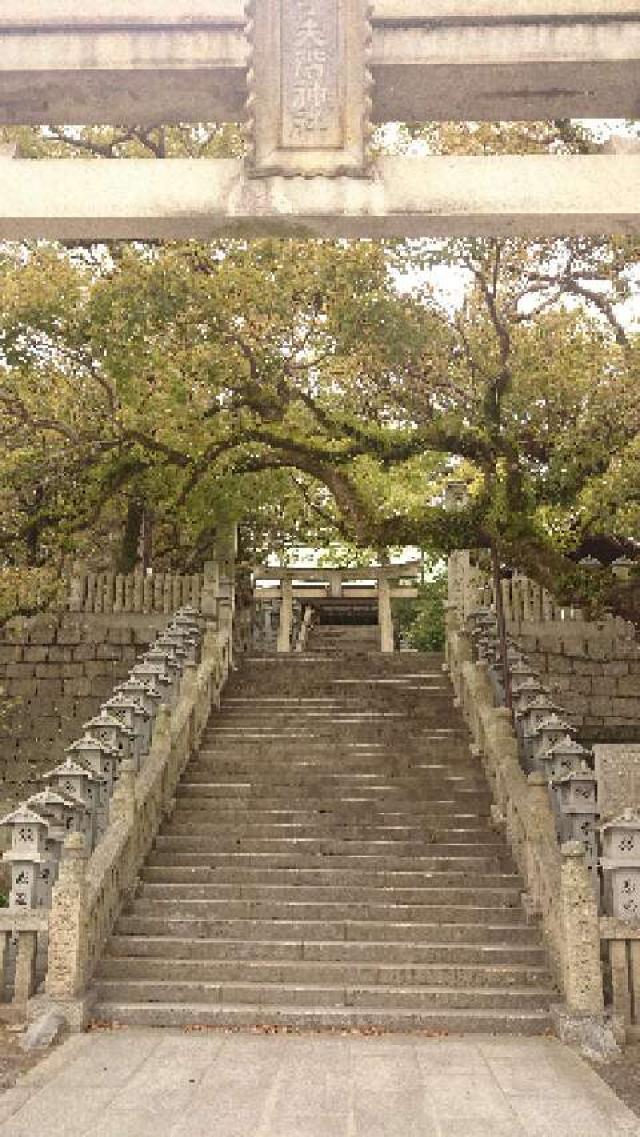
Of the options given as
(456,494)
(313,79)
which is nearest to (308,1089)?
(313,79)

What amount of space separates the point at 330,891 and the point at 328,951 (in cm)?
103

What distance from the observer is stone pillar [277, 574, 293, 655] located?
2070 centimetres

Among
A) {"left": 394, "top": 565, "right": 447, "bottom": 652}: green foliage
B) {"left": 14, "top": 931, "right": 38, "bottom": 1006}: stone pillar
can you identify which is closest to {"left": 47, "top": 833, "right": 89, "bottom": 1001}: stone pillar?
{"left": 14, "top": 931, "right": 38, "bottom": 1006}: stone pillar

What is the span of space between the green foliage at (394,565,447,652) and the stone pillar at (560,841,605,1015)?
14.4 metres

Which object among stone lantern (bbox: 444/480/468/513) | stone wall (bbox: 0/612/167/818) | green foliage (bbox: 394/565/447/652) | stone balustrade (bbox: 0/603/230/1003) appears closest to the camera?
stone balustrade (bbox: 0/603/230/1003)

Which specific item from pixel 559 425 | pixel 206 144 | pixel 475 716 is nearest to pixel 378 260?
pixel 559 425

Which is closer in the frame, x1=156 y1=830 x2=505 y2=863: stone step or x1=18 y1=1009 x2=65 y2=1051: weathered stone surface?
x1=18 y1=1009 x2=65 y2=1051: weathered stone surface

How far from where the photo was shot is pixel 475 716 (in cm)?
1266

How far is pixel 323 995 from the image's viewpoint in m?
7.81

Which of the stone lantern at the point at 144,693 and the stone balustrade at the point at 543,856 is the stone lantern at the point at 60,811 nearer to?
the stone lantern at the point at 144,693

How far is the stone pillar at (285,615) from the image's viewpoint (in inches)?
815

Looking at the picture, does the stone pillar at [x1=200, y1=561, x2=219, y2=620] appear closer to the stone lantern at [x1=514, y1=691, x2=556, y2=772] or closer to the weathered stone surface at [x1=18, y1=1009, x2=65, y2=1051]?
the stone lantern at [x1=514, y1=691, x2=556, y2=772]

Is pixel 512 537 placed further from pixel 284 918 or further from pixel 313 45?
pixel 313 45

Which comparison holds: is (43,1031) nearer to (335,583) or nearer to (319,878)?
(319,878)
